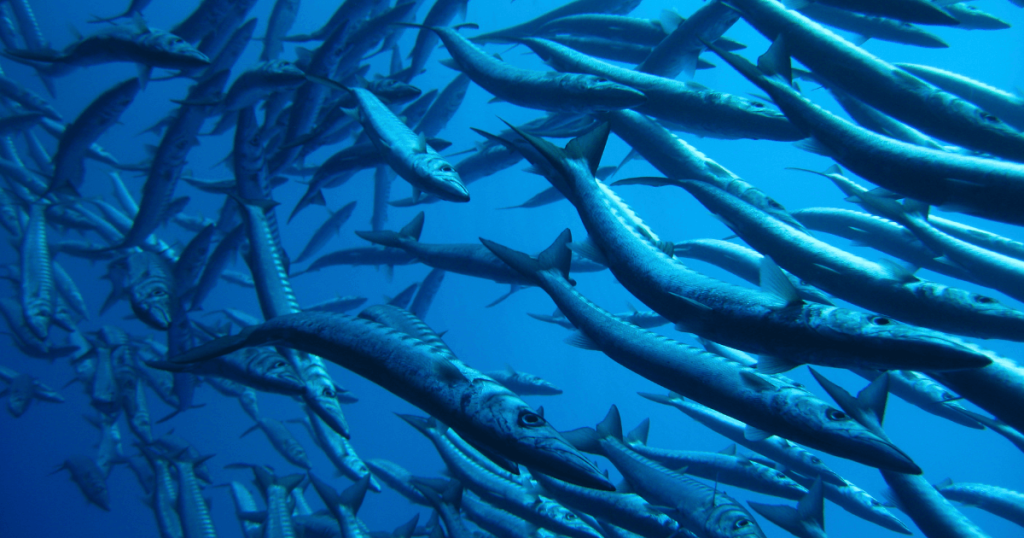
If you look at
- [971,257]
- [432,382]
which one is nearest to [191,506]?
[432,382]

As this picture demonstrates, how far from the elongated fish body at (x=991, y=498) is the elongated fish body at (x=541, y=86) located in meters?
5.14

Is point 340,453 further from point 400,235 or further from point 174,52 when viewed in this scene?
point 174,52

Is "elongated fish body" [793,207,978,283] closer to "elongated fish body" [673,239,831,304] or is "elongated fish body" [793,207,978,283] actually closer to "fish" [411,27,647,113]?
"elongated fish body" [673,239,831,304]

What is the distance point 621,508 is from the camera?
10.8ft

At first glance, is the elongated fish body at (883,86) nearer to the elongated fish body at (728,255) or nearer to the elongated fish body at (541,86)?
the elongated fish body at (541,86)

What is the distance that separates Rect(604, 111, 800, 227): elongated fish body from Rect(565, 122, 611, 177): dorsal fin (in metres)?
0.85

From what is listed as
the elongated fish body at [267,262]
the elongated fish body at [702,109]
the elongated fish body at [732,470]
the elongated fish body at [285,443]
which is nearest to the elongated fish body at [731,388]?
the elongated fish body at [267,262]

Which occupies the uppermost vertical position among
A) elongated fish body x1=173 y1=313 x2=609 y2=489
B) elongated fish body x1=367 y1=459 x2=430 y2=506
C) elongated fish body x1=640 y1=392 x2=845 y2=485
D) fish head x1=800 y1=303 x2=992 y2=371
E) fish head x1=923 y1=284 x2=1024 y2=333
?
fish head x1=923 y1=284 x2=1024 y2=333

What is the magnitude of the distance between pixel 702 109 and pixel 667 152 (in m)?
0.51

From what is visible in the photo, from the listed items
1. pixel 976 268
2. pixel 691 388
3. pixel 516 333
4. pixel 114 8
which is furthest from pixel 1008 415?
pixel 114 8

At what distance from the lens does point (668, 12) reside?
4.12 m

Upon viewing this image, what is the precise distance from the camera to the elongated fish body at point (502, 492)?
3.62 metres

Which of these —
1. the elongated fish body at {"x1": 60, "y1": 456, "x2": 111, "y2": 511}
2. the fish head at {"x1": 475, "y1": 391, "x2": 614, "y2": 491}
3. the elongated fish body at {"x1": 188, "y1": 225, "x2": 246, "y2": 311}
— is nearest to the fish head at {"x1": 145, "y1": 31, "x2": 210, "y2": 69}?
the elongated fish body at {"x1": 188, "y1": 225, "x2": 246, "y2": 311}

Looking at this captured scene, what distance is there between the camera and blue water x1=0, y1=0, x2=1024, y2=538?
24.7 meters
